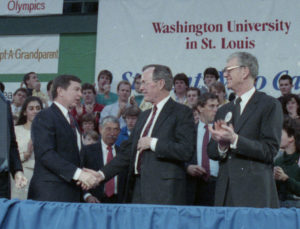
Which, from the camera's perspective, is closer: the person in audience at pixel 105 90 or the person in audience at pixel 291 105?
the person in audience at pixel 291 105

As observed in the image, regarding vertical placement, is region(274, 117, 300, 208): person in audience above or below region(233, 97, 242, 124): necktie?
below

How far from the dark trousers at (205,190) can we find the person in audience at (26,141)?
1.56 m

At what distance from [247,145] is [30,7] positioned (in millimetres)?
6467

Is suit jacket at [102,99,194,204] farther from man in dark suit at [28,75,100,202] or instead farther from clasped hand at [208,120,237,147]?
clasped hand at [208,120,237,147]

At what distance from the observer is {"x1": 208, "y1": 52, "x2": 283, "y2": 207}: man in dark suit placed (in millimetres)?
3420

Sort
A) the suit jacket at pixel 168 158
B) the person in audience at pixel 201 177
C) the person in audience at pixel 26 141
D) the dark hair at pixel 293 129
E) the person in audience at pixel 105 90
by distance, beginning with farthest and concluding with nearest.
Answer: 1. the person in audience at pixel 105 90
2. the person in audience at pixel 26 141
3. the person in audience at pixel 201 177
4. the dark hair at pixel 293 129
5. the suit jacket at pixel 168 158

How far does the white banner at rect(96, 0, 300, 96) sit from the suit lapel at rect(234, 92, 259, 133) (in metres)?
3.94

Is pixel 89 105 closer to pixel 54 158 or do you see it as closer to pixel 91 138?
pixel 91 138

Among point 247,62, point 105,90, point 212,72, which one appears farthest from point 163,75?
point 105,90

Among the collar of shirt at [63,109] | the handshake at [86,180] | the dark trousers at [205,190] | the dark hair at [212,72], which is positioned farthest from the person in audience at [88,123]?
the handshake at [86,180]

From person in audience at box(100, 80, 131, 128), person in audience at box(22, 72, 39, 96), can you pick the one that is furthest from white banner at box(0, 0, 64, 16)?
person in audience at box(100, 80, 131, 128)

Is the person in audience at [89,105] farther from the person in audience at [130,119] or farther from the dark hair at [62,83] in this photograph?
the dark hair at [62,83]

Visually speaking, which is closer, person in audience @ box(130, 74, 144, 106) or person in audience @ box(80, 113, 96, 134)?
person in audience @ box(80, 113, 96, 134)

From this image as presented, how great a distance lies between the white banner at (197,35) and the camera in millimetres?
7613
